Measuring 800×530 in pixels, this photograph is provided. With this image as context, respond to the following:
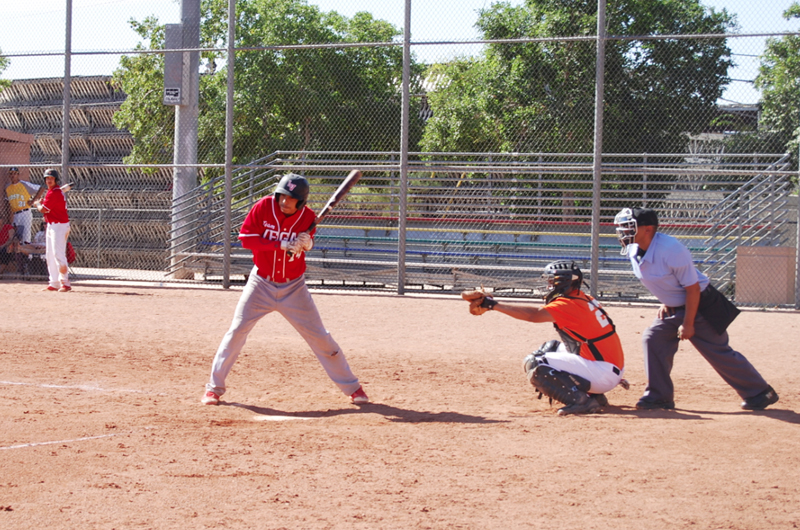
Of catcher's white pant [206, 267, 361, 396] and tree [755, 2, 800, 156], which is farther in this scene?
tree [755, 2, 800, 156]

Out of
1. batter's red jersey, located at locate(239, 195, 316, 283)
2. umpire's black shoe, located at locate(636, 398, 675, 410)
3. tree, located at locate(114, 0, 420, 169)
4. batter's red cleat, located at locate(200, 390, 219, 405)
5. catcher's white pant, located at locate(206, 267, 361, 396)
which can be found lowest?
batter's red cleat, located at locate(200, 390, 219, 405)

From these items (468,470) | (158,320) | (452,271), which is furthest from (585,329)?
(452,271)

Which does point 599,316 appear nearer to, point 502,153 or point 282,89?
point 502,153

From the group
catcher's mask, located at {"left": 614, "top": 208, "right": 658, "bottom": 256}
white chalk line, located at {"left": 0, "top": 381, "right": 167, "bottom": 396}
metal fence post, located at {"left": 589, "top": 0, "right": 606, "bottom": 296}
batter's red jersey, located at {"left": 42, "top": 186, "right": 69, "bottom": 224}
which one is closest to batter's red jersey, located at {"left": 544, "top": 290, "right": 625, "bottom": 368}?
catcher's mask, located at {"left": 614, "top": 208, "right": 658, "bottom": 256}

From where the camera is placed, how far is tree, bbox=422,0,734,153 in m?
16.7


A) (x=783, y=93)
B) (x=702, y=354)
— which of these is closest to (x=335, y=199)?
(x=702, y=354)

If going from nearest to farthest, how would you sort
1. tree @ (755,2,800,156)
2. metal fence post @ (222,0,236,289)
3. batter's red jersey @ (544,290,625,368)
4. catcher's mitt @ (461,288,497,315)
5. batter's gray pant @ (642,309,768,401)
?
catcher's mitt @ (461,288,497,315) < batter's red jersey @ (544,290,625,368) < batter's gray pant @ (642,309,768,401) < metal fence post @ (222,0,236,289) < tree @ (755,2,800,156)

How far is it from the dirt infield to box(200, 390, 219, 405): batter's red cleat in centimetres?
14

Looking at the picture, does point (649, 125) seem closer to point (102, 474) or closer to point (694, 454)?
point (694, 454)

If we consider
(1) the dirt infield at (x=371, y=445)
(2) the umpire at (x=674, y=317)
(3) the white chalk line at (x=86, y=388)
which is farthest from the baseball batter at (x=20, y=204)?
(2) the umpire at (x=674, y=317)

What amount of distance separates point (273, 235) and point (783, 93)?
1374 centimetres

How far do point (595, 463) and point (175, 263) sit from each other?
13745 mm

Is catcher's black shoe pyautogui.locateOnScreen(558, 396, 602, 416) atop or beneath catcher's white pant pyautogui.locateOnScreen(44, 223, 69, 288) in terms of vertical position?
beneath

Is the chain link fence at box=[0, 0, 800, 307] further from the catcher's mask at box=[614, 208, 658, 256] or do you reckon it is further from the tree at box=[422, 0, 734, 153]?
the catcher's mask at box=[614, 208, 658, 256]
